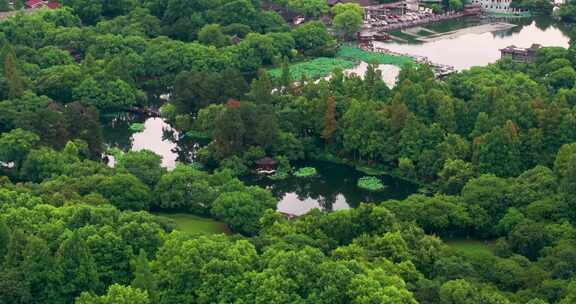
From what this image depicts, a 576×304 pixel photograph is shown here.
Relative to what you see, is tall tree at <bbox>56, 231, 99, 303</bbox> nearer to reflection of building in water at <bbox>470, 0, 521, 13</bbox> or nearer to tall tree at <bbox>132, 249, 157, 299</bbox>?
tall tree at <bbox>132, 249, 157, 299</bbox>

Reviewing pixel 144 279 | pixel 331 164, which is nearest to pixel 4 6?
pixel 331 164

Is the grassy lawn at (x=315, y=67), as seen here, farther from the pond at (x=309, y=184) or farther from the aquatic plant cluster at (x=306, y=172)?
the aquatic plant cluster at (x=306, y=172)

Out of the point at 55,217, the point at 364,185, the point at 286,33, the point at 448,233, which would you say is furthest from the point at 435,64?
the point at 55,217

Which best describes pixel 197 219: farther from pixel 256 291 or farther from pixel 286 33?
pixel 286 33

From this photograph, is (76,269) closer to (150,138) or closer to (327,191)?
(327,191)

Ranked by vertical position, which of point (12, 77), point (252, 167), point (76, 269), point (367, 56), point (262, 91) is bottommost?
point (252, 167)
